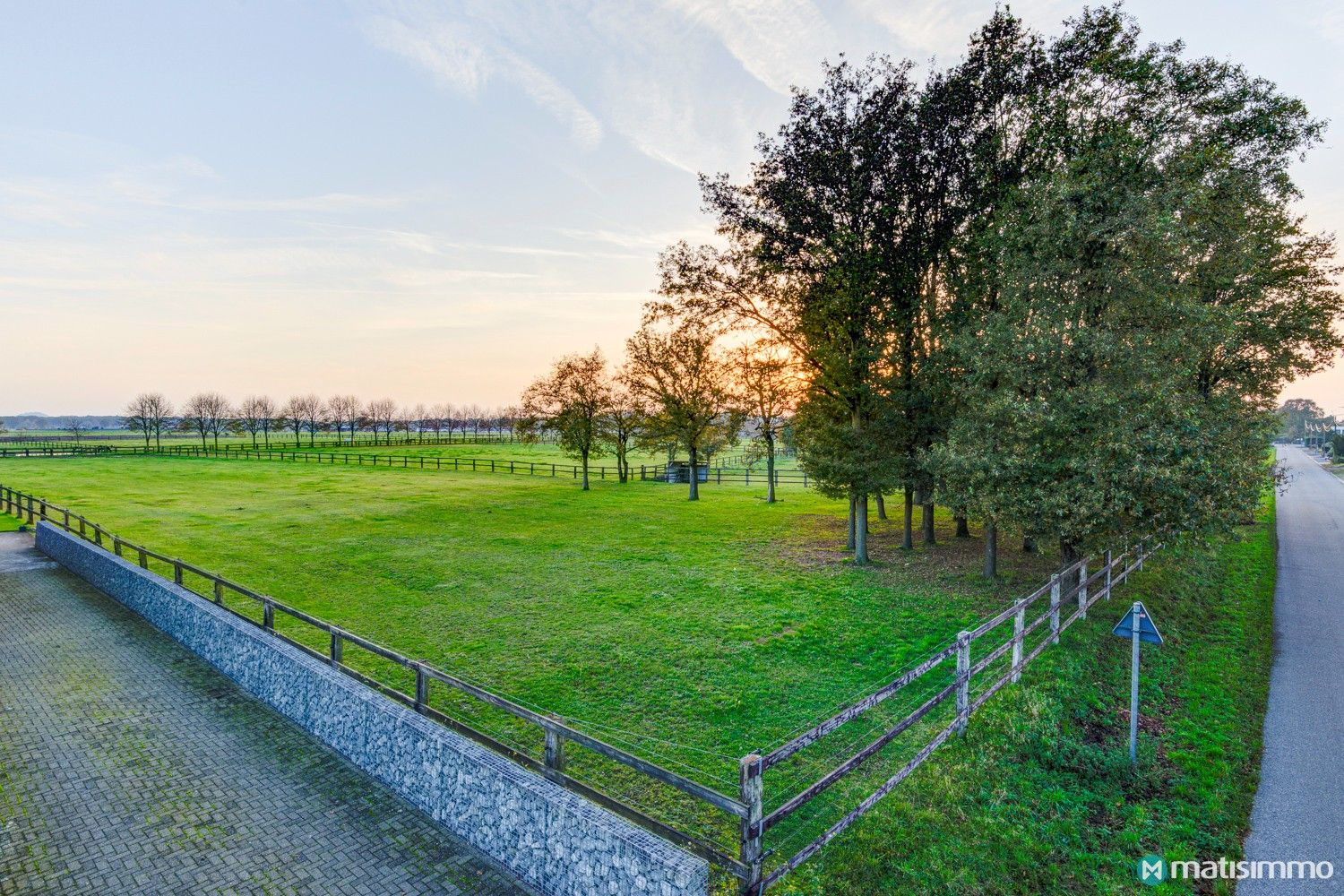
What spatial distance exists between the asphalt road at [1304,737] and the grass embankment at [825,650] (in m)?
0.25

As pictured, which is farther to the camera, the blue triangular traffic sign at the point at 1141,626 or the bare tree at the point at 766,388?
the bare tree at the point at 766,388

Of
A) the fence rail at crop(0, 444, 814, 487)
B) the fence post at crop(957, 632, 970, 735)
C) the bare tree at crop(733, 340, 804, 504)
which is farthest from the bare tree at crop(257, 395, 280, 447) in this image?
the fence post at crop(957, 632, 970, 735)

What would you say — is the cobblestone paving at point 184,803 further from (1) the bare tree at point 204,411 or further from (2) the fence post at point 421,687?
(1) the bare tree at point 204,411

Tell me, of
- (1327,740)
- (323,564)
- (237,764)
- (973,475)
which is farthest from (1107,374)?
(323,564)

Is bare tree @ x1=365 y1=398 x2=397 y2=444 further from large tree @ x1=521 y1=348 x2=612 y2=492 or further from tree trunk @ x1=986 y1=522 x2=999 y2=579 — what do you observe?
tree trunk @ x1=986 y1=522 x2=999 y2=579

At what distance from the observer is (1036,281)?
1303 cm

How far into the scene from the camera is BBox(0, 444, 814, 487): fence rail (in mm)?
51875

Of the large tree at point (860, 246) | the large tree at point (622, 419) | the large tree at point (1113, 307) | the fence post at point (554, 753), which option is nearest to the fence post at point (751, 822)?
the fence post at point (554, 753)

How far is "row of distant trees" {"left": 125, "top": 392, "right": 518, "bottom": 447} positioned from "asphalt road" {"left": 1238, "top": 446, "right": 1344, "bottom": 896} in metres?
84.1

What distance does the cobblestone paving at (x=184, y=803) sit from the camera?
5441 millimetres

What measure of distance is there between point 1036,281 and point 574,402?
3363 centimetres

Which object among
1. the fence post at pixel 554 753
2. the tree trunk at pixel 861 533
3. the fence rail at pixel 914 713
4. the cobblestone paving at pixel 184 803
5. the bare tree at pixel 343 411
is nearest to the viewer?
the fence rail at pixel 914 713

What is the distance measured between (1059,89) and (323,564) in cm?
2367

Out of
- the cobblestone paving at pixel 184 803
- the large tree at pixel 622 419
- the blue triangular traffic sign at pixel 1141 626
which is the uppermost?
the large tree at pixel 622 419
